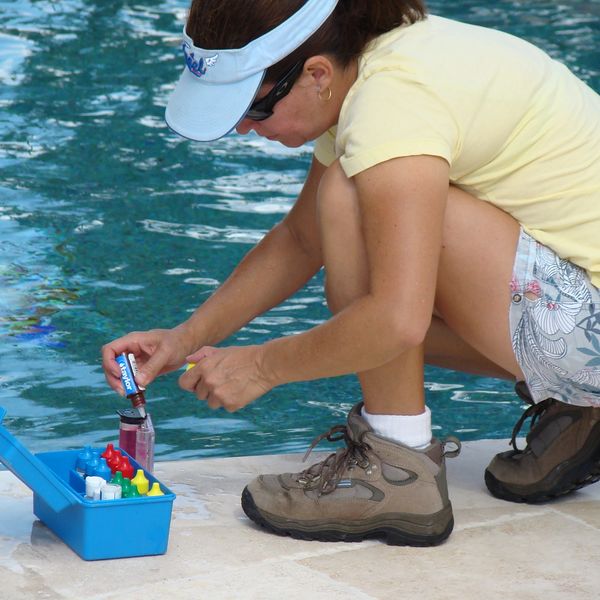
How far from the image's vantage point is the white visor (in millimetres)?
2182

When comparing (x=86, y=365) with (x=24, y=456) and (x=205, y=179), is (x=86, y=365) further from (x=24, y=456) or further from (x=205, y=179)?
(x=205, y=179)

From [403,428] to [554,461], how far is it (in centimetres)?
39

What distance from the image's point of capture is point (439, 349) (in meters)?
2.66

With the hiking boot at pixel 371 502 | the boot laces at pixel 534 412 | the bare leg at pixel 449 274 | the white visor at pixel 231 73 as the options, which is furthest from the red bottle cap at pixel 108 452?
the boot laces at pixel 534 412

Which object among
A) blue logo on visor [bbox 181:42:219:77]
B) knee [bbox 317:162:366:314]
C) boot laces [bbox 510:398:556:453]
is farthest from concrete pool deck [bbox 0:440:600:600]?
blue logo on visor [bbox 181:42:219:77]

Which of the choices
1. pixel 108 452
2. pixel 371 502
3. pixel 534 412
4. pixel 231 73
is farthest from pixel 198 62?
pixel 534 412

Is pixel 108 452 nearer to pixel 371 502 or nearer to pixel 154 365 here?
pixel 154 365

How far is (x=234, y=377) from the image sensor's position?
7.68 feet

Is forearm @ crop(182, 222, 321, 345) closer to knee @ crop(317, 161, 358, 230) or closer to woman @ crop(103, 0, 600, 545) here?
woman @ crop(103, 0, 600, 545)

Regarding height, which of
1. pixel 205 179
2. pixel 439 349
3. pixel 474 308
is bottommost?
pixel 205 179

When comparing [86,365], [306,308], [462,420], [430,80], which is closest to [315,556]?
[430,80]

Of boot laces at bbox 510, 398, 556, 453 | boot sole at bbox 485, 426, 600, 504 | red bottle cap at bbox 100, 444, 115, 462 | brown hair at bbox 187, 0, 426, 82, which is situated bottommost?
boot sole at bbox 485, 426, 600, 504

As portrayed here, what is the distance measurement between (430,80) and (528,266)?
396 millimetres

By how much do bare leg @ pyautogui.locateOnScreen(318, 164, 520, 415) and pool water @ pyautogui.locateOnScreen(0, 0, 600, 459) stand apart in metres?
0.89
